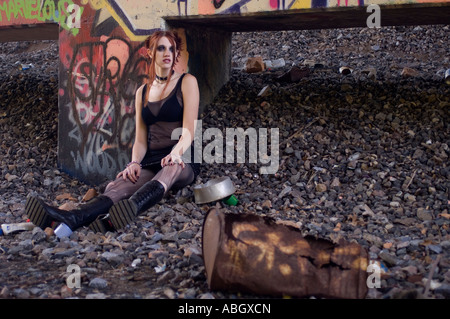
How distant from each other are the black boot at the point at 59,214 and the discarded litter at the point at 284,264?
1.86 m

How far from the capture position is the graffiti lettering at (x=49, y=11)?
612 cm

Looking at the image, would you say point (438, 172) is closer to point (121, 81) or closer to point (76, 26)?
point (121, 81)

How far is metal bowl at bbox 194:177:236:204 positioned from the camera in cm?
467

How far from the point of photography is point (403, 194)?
4766 mm

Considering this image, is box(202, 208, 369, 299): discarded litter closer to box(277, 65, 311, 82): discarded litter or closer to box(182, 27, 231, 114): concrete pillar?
box(182, 27, 231, 114): concrete pillar

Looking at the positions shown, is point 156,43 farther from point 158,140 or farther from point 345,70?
point 345,70

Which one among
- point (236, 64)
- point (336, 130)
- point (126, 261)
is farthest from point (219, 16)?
point (236, 64)

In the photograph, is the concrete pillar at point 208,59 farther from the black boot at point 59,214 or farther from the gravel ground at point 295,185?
the black boot at point 59,214

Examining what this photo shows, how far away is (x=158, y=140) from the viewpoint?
4883mm

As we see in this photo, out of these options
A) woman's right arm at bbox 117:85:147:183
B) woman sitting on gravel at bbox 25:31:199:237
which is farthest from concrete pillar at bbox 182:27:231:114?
woman's right arm at bbox 117:85:147:183

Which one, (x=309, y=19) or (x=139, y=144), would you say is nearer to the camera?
(x=139, y=144)

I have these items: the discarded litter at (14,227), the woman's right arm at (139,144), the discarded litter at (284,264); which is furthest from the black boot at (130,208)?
the discarded litter at (284,264)

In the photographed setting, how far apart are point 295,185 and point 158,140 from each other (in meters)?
1.51

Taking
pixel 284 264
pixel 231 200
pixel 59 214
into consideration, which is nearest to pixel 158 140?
pixel 231 200
